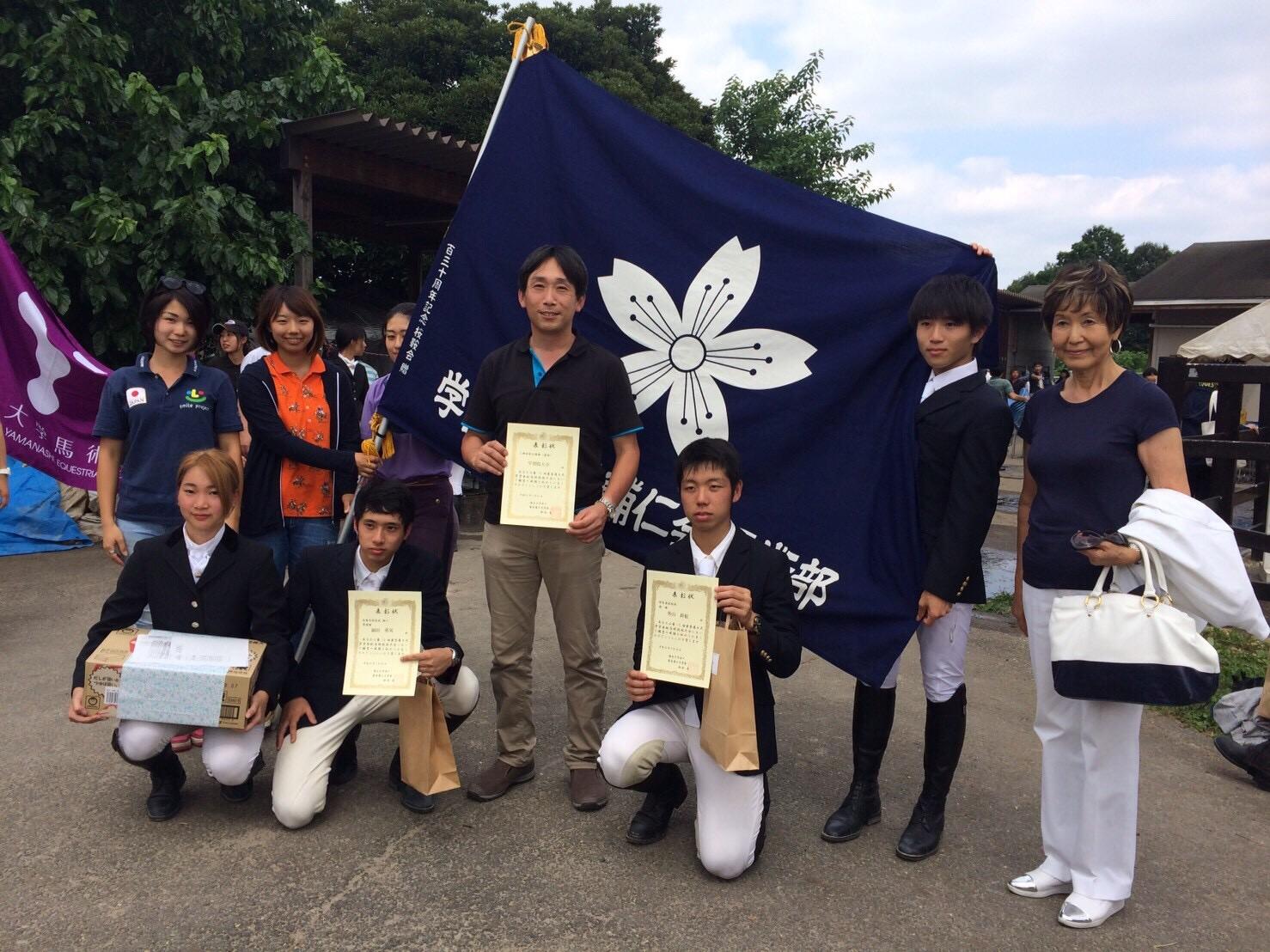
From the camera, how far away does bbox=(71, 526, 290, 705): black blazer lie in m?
3.26

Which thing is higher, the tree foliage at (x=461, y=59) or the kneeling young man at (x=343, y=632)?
the tree foliage at (x=461, y=59)

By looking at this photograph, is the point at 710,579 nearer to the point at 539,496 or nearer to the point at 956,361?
the point at 539,496

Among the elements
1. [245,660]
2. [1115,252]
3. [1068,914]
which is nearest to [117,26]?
[245,660]

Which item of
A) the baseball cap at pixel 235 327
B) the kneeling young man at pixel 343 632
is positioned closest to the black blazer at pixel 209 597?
the kneeling young man at pixel 343 632

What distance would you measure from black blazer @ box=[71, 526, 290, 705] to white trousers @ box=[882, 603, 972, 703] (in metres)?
2.19

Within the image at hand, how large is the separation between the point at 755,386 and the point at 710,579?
973mm

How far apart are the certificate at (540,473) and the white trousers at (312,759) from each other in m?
0.77

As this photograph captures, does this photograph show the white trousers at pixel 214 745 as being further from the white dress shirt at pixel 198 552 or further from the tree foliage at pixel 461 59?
the tree foliage at pixel 461 59

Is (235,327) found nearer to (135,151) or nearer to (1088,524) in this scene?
(135,151)

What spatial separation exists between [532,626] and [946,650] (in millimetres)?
1485

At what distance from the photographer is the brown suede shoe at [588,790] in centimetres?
344

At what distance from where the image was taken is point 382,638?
10.5ft

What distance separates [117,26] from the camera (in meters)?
7.79

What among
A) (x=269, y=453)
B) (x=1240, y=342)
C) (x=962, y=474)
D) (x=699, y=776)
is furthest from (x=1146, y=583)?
(x=1240, y=342)
